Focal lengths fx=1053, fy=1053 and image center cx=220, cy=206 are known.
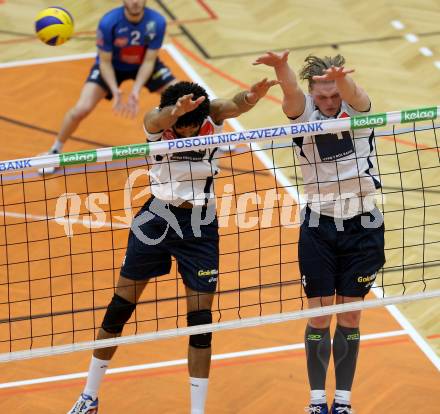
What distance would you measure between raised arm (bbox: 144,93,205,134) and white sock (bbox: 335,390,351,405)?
93.7 inches

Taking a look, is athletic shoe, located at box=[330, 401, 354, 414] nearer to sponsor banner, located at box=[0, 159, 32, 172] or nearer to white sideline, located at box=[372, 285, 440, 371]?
white sideline, located at box=[372, 285, 440, 371]

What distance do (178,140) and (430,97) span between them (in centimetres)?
683

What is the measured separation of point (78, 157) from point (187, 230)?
1.06 metres

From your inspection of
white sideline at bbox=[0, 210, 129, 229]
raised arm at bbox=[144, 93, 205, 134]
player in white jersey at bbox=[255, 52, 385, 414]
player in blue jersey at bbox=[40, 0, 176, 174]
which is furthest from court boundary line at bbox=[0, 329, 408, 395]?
player in blue jersey at bbox=[40, 0, 176, 174]

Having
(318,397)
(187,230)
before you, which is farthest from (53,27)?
(318,397)

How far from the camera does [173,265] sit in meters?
10.4

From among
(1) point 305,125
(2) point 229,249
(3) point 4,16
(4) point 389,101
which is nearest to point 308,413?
(1) point 305,125

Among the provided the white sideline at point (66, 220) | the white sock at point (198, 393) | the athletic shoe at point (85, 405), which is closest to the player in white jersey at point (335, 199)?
the white sock at point (198, 393)

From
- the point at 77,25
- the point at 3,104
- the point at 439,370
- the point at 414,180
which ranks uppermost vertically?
the point at 77,25

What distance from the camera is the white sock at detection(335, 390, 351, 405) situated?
312 inches

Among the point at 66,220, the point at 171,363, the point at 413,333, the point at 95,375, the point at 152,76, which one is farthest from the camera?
the point at 152,76

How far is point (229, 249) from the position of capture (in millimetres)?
10695

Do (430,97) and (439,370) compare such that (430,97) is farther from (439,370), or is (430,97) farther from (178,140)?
(178,140)

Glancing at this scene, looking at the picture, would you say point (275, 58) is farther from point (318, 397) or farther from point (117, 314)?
point (318, 397)
